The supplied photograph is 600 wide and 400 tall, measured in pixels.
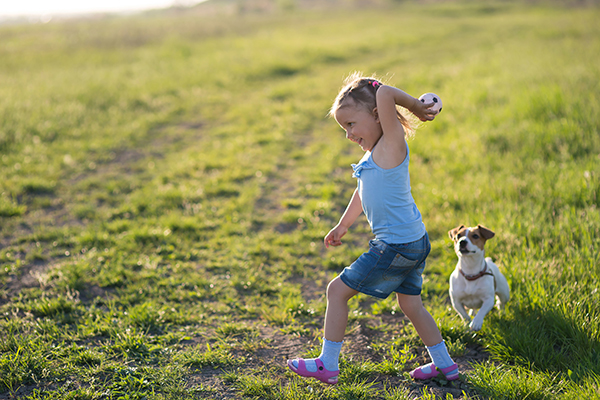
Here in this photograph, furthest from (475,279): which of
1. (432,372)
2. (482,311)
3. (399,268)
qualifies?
(399,268)

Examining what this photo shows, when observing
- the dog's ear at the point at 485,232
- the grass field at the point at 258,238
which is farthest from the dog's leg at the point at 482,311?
the dog's ear at the point at 485,232

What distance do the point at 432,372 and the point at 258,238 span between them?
119 inches

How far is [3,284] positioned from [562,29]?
94.8 feet

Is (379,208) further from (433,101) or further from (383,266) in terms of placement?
(433,101)

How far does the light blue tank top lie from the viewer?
2814mm

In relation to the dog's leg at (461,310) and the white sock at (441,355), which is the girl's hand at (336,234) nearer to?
the white sock at (441,355)

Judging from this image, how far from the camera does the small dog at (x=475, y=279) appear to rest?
348 centimetres

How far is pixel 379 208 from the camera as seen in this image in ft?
9.39

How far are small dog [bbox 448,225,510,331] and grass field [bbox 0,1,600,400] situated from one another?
17cm

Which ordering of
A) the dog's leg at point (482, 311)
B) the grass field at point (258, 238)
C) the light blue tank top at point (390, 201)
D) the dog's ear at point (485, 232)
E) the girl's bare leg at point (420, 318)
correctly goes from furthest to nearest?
the dog's leg at point (482, 311)
the dog's ear at point (485, 232)
the grass field at point (258, 238)
the girl's bare leg at point (420, 318)
the light blue tank top at point (390, 201)

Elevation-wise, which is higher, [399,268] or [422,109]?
[422,109]

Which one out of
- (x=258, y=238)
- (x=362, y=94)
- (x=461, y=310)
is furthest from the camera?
(x=258, y=238)

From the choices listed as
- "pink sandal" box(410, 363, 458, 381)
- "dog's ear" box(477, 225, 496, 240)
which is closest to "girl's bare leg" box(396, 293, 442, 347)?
"pink sandal" box(410, 363, 458, 381)

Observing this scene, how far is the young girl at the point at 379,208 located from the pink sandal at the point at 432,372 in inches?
23.7
